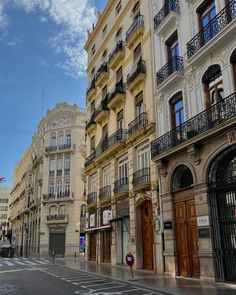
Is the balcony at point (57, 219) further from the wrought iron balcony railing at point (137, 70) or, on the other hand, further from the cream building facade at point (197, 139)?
the cream building facade at point (197, 139)

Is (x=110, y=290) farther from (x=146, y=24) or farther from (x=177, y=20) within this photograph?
(x=146, y=24)

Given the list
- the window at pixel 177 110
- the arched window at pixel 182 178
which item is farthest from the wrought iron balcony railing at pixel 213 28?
the arched window at pixel 182 178

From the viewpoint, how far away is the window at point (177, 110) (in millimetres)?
16505

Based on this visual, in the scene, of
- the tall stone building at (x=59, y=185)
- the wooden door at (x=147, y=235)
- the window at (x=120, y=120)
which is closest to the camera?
the wooden door at (x=147, y=235)

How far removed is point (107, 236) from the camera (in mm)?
23750

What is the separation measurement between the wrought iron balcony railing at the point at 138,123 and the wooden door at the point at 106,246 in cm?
743

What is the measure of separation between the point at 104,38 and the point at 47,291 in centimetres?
2172

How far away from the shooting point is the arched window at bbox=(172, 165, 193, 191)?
50.1 ft

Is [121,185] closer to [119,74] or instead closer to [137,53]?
[119,74]

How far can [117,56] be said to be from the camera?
24.0 meters

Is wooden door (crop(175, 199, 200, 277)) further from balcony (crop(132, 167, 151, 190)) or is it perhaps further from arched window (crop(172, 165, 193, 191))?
balcony (crop(132, 167, 151, 190))

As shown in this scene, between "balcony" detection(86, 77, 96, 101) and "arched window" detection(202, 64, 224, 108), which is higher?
"balcony" detection(86, 77, 96, 101)

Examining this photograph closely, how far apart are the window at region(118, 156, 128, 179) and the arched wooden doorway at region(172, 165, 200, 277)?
20.0ft

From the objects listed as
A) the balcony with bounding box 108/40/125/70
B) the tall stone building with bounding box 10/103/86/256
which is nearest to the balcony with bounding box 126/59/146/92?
the balcony with bounding box 108/40/125/70
